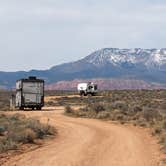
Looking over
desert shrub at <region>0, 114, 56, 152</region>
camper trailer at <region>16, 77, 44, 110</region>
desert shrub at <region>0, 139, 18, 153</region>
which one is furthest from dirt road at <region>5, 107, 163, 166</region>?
camper trailer at <region>16, 77, 44, 110</region>

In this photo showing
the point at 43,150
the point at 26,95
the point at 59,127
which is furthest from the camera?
the point at 26,95

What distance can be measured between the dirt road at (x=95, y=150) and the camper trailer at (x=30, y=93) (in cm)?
2271

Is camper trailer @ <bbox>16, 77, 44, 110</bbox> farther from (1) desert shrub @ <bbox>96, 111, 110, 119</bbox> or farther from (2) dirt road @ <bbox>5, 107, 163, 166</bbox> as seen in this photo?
(2) dirt road @ <bbox>5, 107, 163, 166</bbox>

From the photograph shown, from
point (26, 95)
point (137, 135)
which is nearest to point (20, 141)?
point (137, 135)

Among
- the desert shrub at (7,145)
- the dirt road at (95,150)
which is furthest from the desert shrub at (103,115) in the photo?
the desert shrub at (7,145)

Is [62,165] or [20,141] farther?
[20,141]

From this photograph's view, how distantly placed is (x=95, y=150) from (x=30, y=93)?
105 feet

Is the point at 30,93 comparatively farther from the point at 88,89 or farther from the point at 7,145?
the point at 88,89

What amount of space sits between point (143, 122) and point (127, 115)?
19.9 ft

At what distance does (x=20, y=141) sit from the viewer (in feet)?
80.3

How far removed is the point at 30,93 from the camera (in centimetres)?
5328

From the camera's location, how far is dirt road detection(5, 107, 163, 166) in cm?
1870

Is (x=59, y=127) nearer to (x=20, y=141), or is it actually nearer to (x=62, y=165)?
(x=20, y=141)

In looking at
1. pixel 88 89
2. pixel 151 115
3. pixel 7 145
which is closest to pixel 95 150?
pixel 7 145
